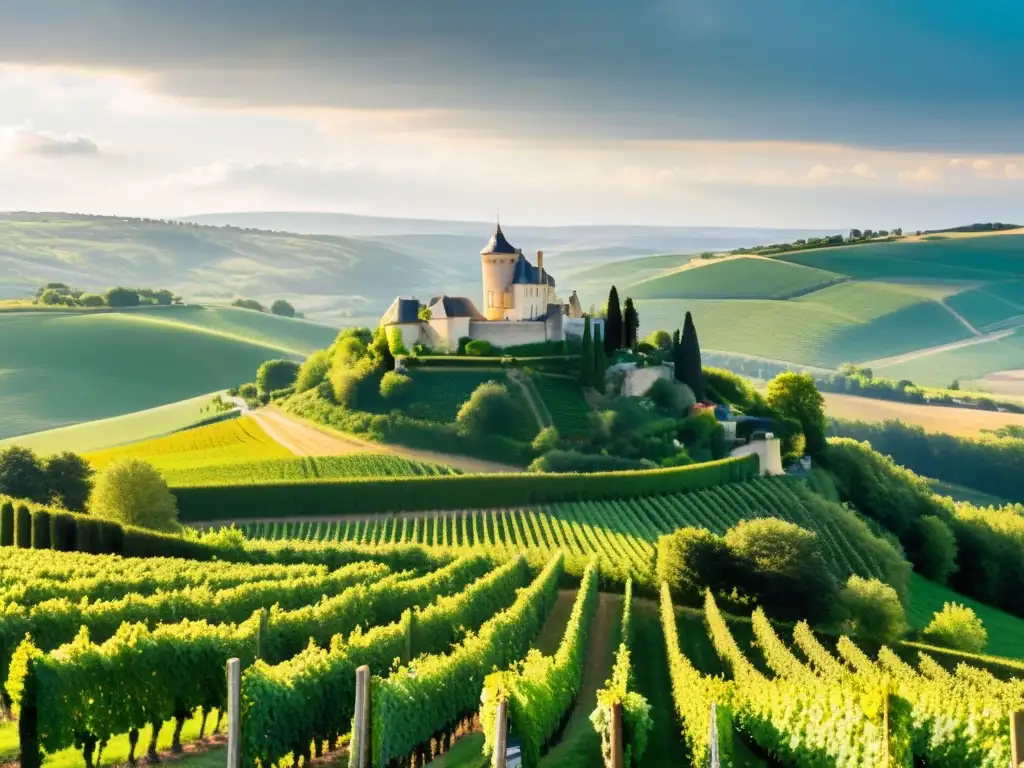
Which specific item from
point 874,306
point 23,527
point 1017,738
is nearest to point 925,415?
point 874,306

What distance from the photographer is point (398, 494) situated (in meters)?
53.8

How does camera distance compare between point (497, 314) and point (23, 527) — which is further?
point (497, 314)

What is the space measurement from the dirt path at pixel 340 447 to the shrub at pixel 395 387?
13.4ft

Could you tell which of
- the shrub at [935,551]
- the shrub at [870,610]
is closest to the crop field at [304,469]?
the shrub at [870,610]

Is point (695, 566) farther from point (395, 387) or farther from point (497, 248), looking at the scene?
point (497, 248)

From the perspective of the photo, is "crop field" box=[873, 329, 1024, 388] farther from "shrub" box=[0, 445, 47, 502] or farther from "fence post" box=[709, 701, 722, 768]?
"fence post" box=[709, 701, 722, 768]

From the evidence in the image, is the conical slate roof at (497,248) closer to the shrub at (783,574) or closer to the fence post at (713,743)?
the shrub at (783,574)

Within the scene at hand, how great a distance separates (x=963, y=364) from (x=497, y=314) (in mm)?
102840

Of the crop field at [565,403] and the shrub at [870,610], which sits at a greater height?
the crop field at [565,403]

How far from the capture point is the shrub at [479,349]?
76.6 metres

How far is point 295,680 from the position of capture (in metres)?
19.4

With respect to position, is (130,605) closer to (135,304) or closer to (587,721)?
(587,721)

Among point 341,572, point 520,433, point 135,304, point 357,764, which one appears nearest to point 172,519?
point 341,572

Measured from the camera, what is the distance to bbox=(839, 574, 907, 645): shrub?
38750 millimetres
